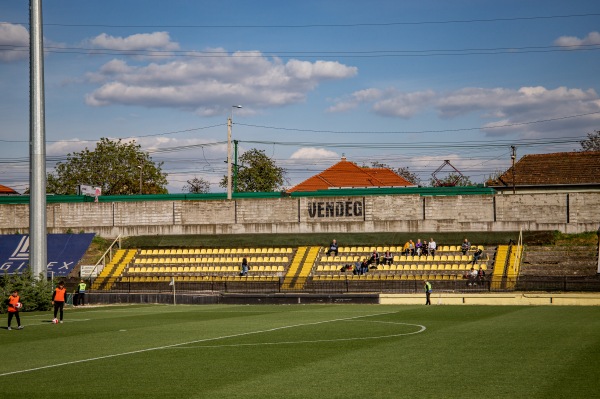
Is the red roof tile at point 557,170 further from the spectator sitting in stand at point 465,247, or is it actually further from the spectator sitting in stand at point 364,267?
the spectator sitting in stand at point 364,267

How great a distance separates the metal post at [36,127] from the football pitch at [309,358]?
445 inches

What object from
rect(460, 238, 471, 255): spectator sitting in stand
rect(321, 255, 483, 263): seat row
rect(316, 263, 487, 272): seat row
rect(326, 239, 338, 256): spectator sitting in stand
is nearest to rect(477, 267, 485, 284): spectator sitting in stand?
rect(316, 263, 487, 272): seat row

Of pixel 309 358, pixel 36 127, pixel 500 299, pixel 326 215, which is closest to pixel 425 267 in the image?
pixel 326 215

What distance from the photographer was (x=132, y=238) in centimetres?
6794

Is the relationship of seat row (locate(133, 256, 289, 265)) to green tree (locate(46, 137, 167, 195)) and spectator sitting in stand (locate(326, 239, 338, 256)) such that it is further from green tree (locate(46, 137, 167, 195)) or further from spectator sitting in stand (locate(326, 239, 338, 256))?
green tree (locate(46, 137, 167, 195))

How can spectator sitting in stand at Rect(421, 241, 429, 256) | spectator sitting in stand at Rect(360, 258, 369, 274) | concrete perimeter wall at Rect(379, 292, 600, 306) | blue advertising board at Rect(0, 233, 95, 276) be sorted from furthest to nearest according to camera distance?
blue advertising board at Rect(0, 233, 95, 276)
spectator sitting in stand at Rect(421, 241, 429, 256)
spectator sitting in stand at Rect(360, 258, 369, 274)
concrete perimeter wall at Rect(379, 292, 600, 306)

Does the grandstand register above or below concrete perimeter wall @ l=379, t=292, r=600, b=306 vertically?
above

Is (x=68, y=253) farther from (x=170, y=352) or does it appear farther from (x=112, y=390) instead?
(x=112, y=390)

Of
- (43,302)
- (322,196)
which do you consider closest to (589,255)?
(322,196)

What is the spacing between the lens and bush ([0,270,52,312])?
132 ft

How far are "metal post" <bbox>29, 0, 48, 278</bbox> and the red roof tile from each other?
161ft

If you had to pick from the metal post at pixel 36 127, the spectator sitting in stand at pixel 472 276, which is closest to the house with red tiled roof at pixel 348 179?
the spectator sitting in stand at pixel 472 276

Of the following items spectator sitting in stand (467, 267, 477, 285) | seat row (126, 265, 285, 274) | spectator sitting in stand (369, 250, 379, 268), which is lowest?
spectator sitting in stand (467, 267, 477, 285)

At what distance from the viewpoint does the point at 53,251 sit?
65.4m
